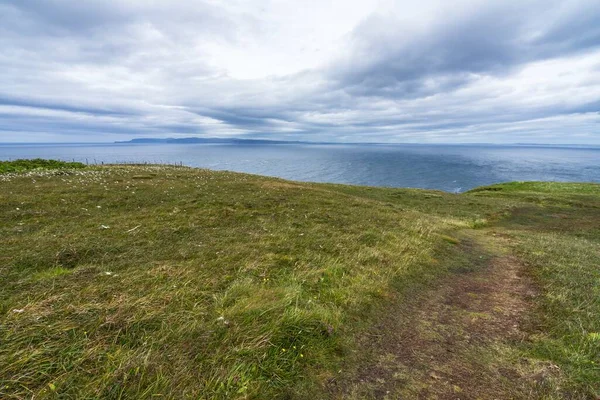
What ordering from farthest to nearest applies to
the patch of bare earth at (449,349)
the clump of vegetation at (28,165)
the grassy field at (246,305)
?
1. the clump of vegetation at (28,165)
2. the patch of bare earth at (449,349)
3. the grassy field at (246,305)

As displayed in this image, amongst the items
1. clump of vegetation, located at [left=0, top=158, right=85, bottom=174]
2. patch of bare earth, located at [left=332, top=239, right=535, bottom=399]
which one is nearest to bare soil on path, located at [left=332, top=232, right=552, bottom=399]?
patch of bare earth, located at [left=332, top=239, right=535, bottom=399]

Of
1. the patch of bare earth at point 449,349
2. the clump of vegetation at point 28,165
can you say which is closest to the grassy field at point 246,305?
the patch of bare earth at point 449,349

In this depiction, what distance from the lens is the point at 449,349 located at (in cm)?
631

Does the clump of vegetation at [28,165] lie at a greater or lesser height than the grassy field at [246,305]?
greater

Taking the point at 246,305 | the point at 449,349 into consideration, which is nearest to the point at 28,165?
the point at 246,305

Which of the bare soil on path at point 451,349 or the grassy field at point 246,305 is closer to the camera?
the grassy field at point 246,305

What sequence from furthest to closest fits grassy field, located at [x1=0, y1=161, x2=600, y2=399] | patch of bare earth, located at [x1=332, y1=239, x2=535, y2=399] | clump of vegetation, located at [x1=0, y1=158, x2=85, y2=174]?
clump of vegetation, located at [x1=0, y1=158, x2=85, y2=174] < patch of bare earth, located at [x1=332, y1=239, x2=535, y2=399] < grassy field, located at [x1=0, y1=161, x2=600, y2=399]

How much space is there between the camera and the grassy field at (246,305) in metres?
4.84

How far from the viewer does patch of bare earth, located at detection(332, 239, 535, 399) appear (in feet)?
16.9

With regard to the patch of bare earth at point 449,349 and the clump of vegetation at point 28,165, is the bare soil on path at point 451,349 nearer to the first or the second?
the patch of bare earth at point 449,349

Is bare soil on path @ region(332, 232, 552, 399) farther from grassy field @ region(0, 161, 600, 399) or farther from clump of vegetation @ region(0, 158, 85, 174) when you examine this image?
clump of vegetation @ region(0, 158, 85, 174)

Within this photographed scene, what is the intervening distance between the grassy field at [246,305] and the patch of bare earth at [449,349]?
5 centimetres

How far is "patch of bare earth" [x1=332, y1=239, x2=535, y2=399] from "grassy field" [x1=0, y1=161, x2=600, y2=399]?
47mm

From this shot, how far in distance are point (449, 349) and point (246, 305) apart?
16.1ft
